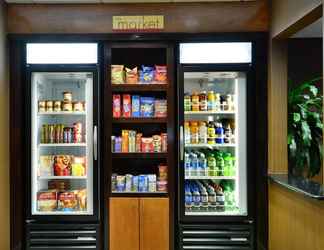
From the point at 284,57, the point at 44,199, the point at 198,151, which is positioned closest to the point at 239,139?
the point at 198,151

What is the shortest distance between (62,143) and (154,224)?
47.6 inches

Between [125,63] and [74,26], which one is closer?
[74,26]

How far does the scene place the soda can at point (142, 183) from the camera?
3850 millimetres

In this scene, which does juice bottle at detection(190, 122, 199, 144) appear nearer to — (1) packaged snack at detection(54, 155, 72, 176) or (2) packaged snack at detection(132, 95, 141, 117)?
(2) packaged snack at detection(132, 95, 141, 117)

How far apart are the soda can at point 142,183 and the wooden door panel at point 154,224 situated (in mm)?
127

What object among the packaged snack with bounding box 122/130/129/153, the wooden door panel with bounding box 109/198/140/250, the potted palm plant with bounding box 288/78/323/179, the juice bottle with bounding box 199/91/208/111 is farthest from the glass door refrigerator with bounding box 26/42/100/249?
the potted palm plant with bounding box 288/78/323/179

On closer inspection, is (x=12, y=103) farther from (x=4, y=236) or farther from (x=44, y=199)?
(x=4, y=236)

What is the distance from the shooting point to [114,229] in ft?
12.3

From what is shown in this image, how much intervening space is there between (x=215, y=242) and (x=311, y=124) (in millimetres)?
1467

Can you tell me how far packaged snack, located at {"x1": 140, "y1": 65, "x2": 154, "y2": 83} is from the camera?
387 cm

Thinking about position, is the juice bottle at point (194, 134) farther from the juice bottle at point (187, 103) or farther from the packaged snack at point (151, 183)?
the packaged snack at point (151, 183)

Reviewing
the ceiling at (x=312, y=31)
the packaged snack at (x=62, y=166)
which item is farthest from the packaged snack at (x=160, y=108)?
the ceiling at (x=312, y=31)

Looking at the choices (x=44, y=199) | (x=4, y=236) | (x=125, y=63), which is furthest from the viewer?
(x=125, y=63)

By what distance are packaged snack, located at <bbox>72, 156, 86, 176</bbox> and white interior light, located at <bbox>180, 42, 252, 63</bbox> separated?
141 centimetres
